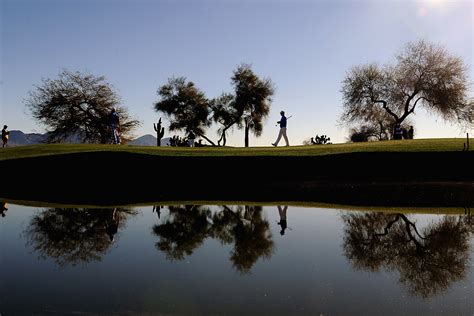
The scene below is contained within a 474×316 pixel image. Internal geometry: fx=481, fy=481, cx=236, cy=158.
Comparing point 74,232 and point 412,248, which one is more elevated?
point 74,232

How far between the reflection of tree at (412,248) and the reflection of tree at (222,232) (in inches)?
86.9

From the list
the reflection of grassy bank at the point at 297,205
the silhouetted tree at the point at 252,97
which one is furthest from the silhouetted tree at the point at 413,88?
the reflection of grassy bank at the point at 297,205

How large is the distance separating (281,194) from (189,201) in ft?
15.5

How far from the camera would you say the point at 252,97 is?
232 feet

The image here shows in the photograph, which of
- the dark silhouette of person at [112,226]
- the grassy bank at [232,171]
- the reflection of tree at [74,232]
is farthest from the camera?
the grassy bank at [232,171]

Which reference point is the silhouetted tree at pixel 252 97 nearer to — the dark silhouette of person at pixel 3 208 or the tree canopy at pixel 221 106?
the tree canopy at pixel 221 106

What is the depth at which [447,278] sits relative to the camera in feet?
28.4

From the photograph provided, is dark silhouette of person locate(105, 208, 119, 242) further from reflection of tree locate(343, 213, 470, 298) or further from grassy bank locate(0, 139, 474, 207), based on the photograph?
grassy bank locate(0, 139, 474, 207)

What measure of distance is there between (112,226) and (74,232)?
1.29 meters

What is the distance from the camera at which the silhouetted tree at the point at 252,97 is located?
70875 mm

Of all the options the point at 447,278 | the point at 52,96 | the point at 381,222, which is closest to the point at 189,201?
the point at 381,222

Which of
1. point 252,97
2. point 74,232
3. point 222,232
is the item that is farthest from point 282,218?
point 252,97

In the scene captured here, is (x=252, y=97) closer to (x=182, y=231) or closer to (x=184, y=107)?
(x=184, y=107)

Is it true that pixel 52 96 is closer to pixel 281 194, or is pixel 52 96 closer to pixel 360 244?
pixel 281 194
